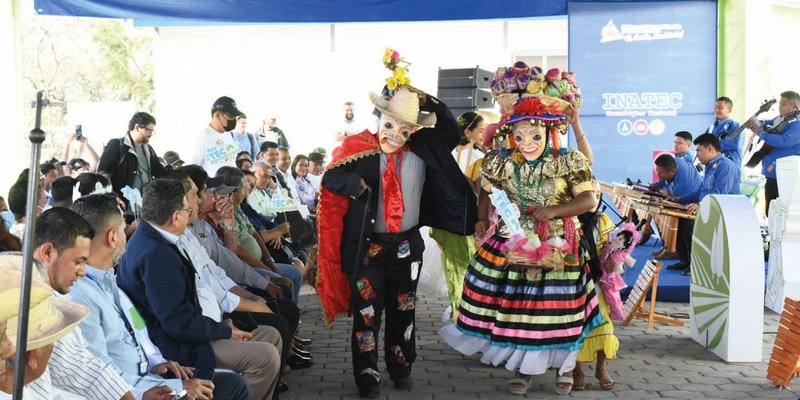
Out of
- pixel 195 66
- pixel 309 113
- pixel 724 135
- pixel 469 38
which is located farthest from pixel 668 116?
pixel 195 66

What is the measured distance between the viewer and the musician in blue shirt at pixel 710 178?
10.8 meters

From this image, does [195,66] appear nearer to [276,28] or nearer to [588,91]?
[276,28]

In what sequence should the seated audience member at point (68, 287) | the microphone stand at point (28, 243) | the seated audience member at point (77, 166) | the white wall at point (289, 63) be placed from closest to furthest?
the microphone stand at point (28, 243) < the seated audience member at point (68, 287) < the seated audience member at point (77, 166) < the white wall at point (289, 63)

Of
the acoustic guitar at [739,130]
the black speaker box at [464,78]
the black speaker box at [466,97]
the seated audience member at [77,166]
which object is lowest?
the seated audience member at [77,166]

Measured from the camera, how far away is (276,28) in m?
20.1

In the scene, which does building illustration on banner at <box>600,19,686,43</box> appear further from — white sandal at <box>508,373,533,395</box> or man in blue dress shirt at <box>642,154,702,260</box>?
Result: white sandal at <box>508,373,533,395</box>

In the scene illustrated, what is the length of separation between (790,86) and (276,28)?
11268 millimetres

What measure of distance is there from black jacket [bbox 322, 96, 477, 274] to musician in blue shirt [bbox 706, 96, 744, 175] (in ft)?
20.1

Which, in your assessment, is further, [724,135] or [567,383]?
[724,135]

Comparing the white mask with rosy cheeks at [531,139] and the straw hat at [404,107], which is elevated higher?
the straw hat at [404,107]

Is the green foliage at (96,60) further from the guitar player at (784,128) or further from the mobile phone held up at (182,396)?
the mobile phone held up at (182,396)

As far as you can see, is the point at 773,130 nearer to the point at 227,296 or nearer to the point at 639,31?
the point at 639,31

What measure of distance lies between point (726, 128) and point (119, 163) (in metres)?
7.01

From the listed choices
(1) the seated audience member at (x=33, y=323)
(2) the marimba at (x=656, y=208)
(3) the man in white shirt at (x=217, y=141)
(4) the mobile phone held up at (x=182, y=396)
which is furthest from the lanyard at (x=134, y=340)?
(2) the marimba at (x=656, y=208)
